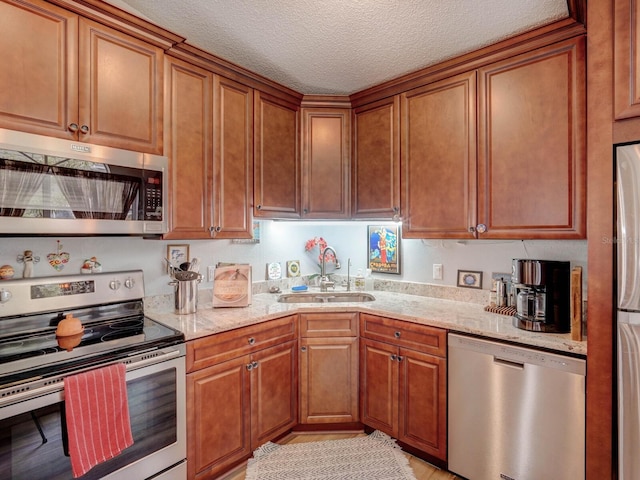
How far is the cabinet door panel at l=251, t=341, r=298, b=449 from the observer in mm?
2012

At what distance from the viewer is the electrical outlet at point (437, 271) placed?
2531 mm

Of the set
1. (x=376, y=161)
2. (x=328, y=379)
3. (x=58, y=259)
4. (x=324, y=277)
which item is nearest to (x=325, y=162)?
(x=376, y=161)

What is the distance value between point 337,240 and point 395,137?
44.5 inches

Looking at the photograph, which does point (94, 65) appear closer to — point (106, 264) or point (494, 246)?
point (106, 264)

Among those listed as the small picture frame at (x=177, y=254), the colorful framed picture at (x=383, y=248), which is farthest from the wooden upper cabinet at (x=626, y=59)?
the small picture frame at (x=177, y=254)

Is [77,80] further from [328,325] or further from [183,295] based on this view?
[328,325]

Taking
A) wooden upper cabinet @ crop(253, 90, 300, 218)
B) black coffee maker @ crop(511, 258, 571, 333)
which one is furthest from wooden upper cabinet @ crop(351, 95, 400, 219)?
black coffee maker @ crop(511, 258, 571, 333)

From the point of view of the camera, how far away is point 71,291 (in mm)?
1745

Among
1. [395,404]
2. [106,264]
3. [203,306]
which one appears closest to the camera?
[106,264]

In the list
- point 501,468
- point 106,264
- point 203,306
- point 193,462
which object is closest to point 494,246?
point 501,468

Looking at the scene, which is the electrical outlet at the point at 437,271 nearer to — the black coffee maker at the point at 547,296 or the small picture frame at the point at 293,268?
the black coffee maker at the point at 547,296

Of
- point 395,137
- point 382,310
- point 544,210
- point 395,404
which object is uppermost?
point 395,137

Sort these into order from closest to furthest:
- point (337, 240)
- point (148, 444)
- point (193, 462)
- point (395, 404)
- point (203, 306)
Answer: point (148, 444), point (193, 462), point (395, 404), point (203, 306), point (337, 240)

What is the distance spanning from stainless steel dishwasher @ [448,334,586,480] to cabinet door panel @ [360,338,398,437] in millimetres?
354
